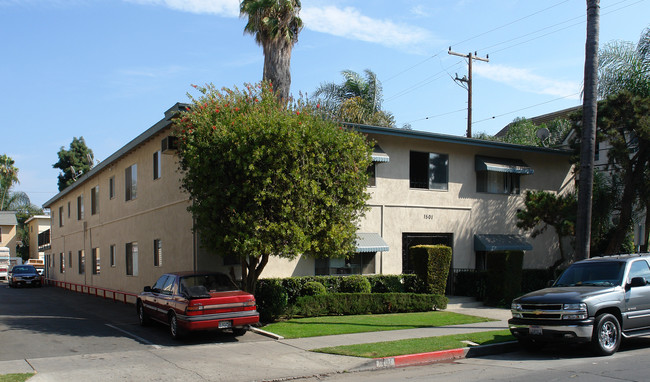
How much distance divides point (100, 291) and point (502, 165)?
19645 millimetres

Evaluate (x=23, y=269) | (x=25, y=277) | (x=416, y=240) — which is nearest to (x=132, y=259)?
(x=416, y=240)

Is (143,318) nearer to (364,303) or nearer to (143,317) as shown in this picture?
(143,317)

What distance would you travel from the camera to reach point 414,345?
37.8 feet

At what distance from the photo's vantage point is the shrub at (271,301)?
49.1ft

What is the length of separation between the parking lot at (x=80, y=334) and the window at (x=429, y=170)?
400 inches

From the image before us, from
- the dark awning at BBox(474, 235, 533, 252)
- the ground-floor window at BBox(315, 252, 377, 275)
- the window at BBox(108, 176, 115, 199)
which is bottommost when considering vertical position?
the ground-floor window at BBox(315, 252, 377, 275)

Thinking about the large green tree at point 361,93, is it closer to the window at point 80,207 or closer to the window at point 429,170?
the window at point 429,170

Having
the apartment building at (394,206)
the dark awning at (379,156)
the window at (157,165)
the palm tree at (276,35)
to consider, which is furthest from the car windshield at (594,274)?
the window at (157,165)

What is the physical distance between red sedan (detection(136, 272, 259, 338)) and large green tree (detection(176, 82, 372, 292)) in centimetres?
96

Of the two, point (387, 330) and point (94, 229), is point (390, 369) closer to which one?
point (387, 330)

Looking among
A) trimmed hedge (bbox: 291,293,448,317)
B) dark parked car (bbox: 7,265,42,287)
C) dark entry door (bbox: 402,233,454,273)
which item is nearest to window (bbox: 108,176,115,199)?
dark entry door (bbox: 402,233,454,273)

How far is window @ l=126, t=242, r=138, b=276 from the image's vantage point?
74.0 ft

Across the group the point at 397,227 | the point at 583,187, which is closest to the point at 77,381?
the point at 583,187

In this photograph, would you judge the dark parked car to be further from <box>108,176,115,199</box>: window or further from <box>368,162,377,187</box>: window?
<box>368,162,377,187</box>: window
